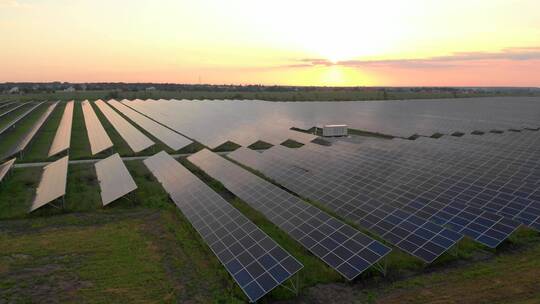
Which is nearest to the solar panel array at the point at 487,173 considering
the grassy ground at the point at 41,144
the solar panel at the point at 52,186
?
the solar panel at the point at 52,186

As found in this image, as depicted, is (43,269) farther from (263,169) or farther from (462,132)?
(462,132)

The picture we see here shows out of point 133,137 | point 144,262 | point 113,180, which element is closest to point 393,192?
point 144,262

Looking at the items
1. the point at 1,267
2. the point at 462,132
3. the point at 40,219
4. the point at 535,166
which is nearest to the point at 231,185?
the point at 40,219

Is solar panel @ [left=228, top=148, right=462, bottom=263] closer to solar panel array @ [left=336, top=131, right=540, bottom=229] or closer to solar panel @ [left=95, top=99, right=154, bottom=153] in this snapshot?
solar panel array @ [left=336, top=131, right=540, bottom=229]

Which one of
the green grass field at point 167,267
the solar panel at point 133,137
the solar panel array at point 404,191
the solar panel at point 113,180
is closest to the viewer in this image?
the green grass field at point 167,267

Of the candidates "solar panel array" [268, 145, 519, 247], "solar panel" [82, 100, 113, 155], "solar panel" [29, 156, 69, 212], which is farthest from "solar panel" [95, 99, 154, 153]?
"solar panel array" [268, 145, 519, 247]

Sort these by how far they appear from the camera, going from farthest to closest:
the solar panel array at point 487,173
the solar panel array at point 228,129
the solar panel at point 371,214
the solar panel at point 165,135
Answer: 1. the solar panel array at point 228,129
2. the solar panel at point 165,135
3. the solar panel array at point 487,173
4. the solar panel at point 371,214

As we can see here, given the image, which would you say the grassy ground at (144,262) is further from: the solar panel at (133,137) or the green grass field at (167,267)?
the solar panel at (133,137)
